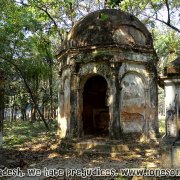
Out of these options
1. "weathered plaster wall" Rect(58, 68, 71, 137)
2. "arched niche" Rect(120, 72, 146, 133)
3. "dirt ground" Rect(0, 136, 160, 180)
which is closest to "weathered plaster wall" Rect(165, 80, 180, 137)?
"dirt ground" Rect(0, 136, 160, 180)

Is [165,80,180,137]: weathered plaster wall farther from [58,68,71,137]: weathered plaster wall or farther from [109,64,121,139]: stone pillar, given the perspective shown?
[58,68,71,137]: weathered plaster wall

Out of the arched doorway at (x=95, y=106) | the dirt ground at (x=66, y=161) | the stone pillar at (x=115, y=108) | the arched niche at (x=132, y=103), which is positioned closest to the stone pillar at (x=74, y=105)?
the dirt ground at (x=66, y=161)

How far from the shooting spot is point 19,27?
61.0ft

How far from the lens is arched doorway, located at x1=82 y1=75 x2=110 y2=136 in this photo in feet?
48.8

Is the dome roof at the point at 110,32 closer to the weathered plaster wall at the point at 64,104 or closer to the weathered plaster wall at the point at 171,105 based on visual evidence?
the weathered plaster wall at the point at 64,104

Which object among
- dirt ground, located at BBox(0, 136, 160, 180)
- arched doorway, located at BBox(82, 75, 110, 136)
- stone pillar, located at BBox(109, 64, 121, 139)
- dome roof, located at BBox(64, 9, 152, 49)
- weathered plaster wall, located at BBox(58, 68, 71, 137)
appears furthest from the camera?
arched doorway, located at BBox(82, 75, 110, 136)

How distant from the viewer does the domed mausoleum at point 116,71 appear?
11.1 meters

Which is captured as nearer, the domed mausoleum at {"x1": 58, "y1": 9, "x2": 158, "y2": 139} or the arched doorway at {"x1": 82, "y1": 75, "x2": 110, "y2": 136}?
the domed mausoleum at {"x1": 58, "y1": 9, "x2": 158, "y2": 139}

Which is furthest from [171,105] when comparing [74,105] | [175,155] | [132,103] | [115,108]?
[74,105]

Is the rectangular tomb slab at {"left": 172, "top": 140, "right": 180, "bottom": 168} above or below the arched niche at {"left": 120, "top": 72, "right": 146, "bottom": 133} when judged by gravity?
below

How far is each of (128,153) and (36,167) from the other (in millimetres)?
3630

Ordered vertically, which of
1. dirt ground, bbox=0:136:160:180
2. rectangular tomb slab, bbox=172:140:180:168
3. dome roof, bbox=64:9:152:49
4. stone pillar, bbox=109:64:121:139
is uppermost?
dome roof, bbox=64:9:152:49

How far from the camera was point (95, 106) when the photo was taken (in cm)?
1520

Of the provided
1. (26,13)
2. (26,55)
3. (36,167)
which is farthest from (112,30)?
(26,55)
